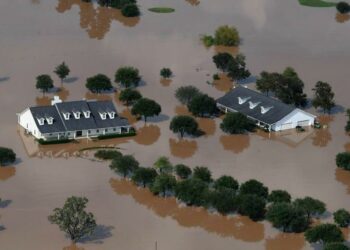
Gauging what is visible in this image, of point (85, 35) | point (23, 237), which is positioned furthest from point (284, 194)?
point (85, 35)

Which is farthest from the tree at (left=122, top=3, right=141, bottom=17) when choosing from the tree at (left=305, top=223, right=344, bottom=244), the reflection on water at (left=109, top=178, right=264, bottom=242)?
the tree at (left=305, top=223, right=344, bottom=244)

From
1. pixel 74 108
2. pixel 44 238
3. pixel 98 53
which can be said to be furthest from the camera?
pixel 98 53

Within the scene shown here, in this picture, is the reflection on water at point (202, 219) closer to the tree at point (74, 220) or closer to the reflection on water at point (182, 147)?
the tree at point (74, 220)

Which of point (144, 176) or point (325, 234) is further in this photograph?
point (144, 176)

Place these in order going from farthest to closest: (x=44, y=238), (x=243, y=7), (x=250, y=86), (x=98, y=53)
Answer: (x=243, y=7), (x=98, y=53), (x=250, y=86), (x=44, y=238)

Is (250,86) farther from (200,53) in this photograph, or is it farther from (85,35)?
(85,35)

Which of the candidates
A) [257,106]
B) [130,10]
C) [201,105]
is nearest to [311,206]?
[257,106]

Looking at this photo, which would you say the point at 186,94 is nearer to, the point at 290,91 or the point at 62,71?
the point at 290,91
